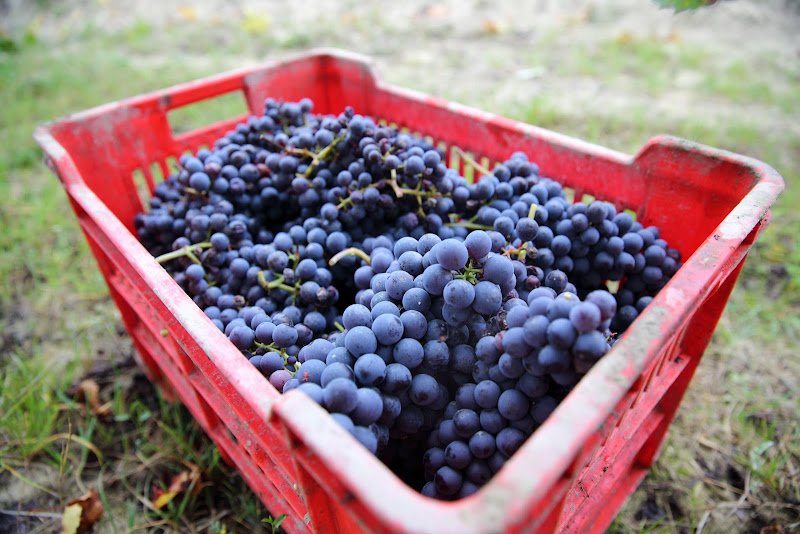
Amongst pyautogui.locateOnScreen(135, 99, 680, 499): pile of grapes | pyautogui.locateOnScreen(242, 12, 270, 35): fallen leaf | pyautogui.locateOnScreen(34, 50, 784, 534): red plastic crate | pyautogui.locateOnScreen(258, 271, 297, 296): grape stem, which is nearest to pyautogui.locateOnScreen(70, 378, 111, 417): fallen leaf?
pyautogui.locateOnScreen(34, 50, 784, 534): red plastic crate

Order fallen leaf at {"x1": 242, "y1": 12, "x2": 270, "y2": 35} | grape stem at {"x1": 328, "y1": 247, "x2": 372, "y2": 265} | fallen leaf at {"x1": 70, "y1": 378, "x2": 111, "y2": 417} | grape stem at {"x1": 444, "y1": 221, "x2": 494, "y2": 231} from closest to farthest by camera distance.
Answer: grape stem at {"x1": 328, "y1": 247, "x2": 372, "y2": 265} < grape stem at {"x1": 444, "y1": 221, "x2": 494, "y2": 231} < fallen leaf at {"x1": 70, "y1": 378, "x2": 111, "y2": 417} < fallen leaf at {"x1": 242, "y1": 12, "x2": 270, "y2": 35}

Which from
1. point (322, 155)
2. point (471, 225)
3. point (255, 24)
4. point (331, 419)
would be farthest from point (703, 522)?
point (255, 24)

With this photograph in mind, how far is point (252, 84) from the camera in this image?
1.86 metres

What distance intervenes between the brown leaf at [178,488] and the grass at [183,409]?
0.02 meters

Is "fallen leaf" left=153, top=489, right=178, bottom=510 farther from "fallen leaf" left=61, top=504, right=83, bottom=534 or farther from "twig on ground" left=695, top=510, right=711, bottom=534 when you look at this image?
"twig on ground" left=695, top=510, right=711, bottom=534

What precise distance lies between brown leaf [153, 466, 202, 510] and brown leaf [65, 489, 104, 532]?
145 millimetres

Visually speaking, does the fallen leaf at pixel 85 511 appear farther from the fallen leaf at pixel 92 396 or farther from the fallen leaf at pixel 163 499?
the fallen leaf at pixel 92 396

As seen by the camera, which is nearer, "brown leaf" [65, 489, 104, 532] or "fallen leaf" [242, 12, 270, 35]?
"brown leaf" [65, 489, 104, 532]

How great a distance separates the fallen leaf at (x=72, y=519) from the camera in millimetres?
1327

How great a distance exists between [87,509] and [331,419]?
1.18 metres

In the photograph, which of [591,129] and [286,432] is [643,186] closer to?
[286,432]

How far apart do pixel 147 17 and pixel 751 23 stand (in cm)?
601

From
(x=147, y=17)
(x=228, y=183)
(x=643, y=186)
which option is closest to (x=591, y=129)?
(x=643, y=186)

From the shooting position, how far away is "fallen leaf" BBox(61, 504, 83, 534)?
1.33 metres
